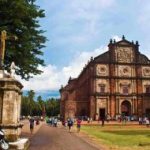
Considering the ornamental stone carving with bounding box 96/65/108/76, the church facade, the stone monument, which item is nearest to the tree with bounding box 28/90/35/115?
the church facade

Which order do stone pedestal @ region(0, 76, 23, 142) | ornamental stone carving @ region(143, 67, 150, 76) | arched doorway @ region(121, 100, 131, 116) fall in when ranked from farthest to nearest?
ornamental stone carving @ region(143, 67, 150, 76) → arched doorway @ region(121, 100, 131, 116) → stone pedestal @ region(0, 76, 23, 142)

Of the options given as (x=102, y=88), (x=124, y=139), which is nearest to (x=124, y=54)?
(x=102, y=88)

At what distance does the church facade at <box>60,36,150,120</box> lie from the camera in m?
69.9

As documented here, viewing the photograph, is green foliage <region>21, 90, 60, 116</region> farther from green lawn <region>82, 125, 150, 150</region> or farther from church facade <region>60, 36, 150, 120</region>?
green lawn <region>82, 125, 150, 150</region>

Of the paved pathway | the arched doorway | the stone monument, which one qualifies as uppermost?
the arched doorway

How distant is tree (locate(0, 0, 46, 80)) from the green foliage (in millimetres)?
98755

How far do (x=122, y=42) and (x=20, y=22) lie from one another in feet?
174

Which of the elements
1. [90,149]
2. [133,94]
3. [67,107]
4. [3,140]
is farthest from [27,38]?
[133,94]

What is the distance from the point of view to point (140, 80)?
7238 centimetres

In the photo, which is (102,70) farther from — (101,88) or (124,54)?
(124,54)

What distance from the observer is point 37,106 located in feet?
427

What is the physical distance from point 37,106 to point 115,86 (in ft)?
209

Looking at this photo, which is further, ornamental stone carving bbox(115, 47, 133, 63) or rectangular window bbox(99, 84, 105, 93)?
ornamental stone carving bbox(115, 47, 133, 63)

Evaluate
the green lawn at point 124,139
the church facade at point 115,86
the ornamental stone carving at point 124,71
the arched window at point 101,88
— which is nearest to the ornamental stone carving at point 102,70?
the church facade at point 115,86
